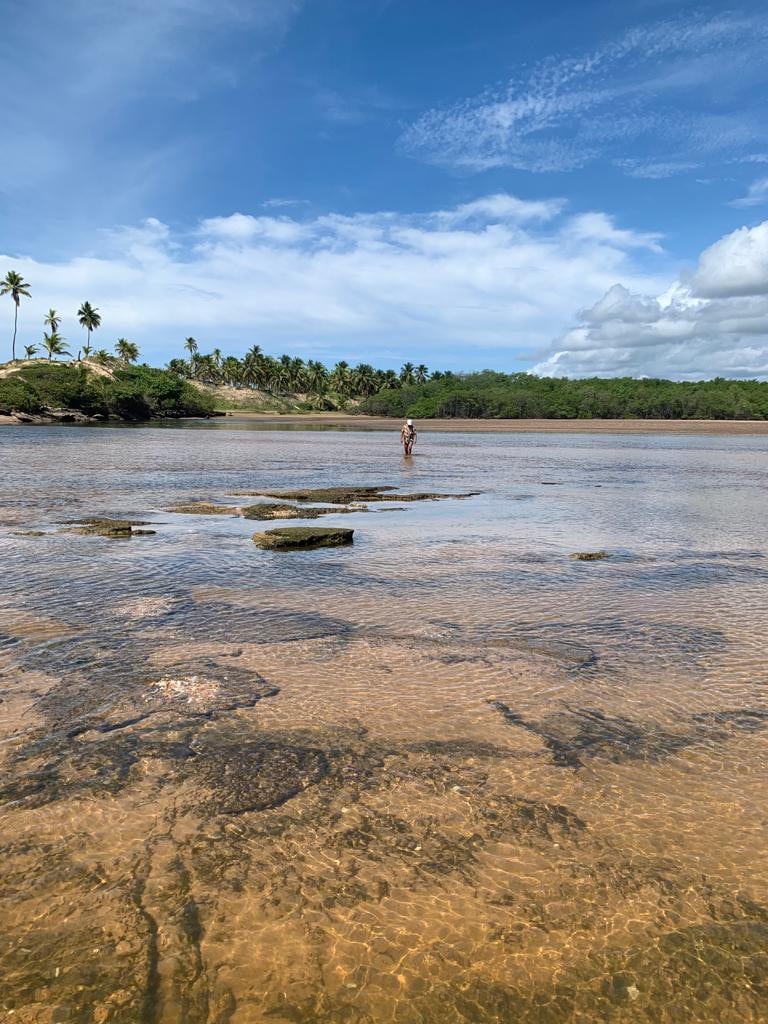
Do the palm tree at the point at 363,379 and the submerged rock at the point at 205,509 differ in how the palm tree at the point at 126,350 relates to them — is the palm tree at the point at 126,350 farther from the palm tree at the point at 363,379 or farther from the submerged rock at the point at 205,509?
the submerged rock at the point at 205,509

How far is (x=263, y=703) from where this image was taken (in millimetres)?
5215

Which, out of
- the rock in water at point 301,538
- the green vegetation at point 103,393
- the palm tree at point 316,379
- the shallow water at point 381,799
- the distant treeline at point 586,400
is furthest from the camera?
the palm tree at point 316,379

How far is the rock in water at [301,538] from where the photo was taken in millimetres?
11409

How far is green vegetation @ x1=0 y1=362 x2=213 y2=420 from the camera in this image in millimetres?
84188

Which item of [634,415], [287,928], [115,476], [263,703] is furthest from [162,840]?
[634,415]

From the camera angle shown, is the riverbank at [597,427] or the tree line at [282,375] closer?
the riverbank at [597,427]

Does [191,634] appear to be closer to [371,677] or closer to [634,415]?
[371,677]

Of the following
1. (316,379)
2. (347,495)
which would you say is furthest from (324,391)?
(347,495)

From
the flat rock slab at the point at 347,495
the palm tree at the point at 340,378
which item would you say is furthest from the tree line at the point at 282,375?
the flat rock slab at the point at 347,495

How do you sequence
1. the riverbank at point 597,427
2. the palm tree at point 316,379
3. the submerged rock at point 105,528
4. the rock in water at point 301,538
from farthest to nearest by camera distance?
1. the palm tree at point 316,379
2. the riverbank at point 597,427
3. the submerged rock at point 105,528
4. the rock in water at point 301,538

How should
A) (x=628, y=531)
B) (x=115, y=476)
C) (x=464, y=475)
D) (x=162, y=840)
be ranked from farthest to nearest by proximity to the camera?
(x=464, y=475) → (x=115, y=476) → (x=628, y=531) → (x=162, y=840)

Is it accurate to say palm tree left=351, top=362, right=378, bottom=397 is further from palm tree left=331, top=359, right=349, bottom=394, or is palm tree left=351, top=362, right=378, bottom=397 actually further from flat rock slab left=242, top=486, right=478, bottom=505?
flat rock slab left=242, top=486, right=478, bottom=505

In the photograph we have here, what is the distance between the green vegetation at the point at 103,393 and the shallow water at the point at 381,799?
85.0 m

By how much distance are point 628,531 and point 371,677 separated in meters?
9.43
